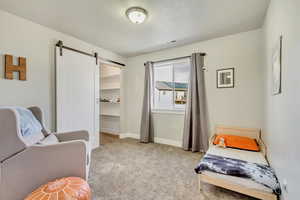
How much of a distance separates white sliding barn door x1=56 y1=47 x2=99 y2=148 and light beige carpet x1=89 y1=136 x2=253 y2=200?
721mm

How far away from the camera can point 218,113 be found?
287cm

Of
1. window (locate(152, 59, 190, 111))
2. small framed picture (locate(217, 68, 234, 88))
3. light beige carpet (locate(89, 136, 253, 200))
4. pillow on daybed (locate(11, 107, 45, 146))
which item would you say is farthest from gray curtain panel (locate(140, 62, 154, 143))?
pillow on daybed (locate(11, 107, 45, 146))

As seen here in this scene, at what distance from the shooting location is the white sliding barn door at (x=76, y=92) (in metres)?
2.57

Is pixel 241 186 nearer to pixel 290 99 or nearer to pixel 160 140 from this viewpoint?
pixel 290 99

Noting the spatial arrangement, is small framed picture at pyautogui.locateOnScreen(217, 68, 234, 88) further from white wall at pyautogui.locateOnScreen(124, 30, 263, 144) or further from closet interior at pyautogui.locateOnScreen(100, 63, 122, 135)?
closet interior at pyautogui.locateOnScreen(100, 63, 122, 135)

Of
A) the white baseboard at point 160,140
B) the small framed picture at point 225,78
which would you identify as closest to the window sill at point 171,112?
the white baseboard at point 160,140

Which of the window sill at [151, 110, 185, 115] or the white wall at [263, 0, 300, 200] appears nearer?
the white wall at [263, 0, 300, 200]

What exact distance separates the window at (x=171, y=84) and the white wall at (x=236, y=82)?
9.6 inches

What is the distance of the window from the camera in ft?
11.3

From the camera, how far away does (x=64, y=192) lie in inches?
42.7

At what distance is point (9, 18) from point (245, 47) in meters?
3.90

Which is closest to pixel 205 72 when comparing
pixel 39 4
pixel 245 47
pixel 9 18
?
pixel 245 47

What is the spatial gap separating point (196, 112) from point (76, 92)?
253 centimetres

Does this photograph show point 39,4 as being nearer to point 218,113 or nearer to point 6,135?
point 6,135
